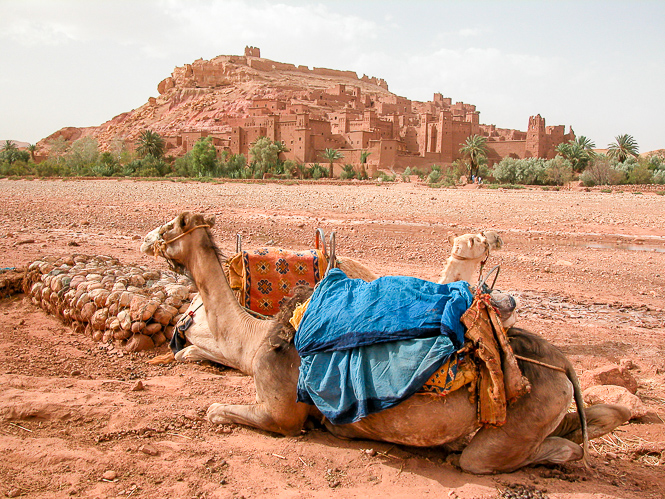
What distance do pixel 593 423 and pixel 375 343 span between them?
1429 mm

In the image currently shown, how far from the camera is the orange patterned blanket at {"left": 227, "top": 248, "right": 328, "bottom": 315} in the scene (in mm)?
4895

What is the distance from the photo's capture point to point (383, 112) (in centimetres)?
7819

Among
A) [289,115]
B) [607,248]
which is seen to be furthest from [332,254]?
[289,115]

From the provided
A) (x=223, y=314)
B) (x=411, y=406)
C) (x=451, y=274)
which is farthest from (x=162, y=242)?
(x=451, y=274)

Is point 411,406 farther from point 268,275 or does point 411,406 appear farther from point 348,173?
point 348,173

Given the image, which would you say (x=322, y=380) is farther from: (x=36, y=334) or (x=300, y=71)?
(x=300, y=71)

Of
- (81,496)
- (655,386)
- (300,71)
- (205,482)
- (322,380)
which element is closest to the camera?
(81,496)

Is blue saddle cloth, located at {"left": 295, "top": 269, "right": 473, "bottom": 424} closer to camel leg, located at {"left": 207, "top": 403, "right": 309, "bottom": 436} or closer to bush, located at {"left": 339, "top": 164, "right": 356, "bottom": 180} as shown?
camel leg, located at {"left": 207, "top": 403, "right": 309, "bottom": 436}

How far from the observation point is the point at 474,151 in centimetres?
5291

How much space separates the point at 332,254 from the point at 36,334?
3394 mm

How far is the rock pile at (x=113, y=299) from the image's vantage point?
17.9 ft

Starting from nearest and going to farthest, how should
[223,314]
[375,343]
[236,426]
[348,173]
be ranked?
[375,343]
[236,426]
[223,314]
[348,173]

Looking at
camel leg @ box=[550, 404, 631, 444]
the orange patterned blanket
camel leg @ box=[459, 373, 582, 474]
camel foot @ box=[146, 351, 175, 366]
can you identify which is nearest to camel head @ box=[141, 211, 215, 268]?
the orange patterned blanket

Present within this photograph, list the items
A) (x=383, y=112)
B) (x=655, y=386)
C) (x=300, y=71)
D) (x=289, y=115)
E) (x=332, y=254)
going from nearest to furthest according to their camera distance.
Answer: (x=332, y=254) < (x=655, y=386) < (x=289, y=115) < (x=383, y=112) < (x=300, y=71)
